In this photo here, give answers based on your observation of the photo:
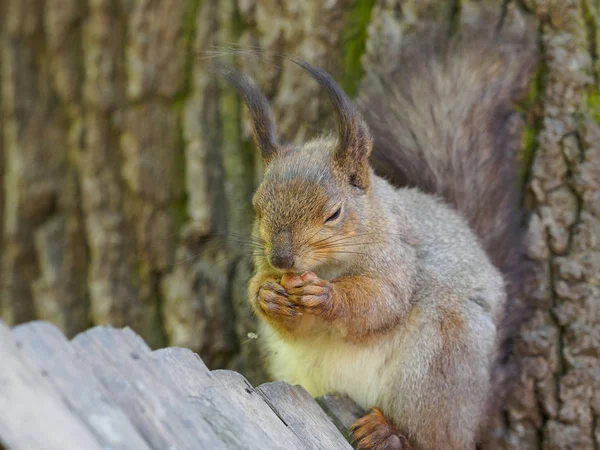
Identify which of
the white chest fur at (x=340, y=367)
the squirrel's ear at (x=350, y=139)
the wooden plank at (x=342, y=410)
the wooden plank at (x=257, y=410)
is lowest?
the wooden plank at (x=342, y=410)

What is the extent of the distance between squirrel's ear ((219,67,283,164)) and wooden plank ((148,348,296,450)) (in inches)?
20.6

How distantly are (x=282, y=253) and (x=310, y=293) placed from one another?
4.3 inches

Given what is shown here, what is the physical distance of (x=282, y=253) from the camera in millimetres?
1348

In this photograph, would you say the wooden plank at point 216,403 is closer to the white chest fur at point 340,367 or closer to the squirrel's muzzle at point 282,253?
the squirrel's muzzle at point 282,253

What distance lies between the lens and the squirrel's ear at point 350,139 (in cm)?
141

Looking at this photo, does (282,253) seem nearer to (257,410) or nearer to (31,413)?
(257,410)

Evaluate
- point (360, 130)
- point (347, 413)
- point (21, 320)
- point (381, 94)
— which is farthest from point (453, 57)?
point (21, 320)

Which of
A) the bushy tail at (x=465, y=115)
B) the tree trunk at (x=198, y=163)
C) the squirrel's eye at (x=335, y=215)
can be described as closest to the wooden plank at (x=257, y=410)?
the squirrel's eye at (x=335, y=215)

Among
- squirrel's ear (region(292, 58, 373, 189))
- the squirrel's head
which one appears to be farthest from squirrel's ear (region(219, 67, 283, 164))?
squirrel's ear (region(292, 58, 373, 189))

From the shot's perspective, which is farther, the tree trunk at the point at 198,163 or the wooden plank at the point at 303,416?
the tree trunk at the point at 198,163

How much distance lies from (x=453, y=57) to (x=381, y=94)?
0.19m

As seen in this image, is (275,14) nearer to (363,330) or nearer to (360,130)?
(360,130)

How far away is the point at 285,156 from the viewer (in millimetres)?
1543

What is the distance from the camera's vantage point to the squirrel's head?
1382mm
